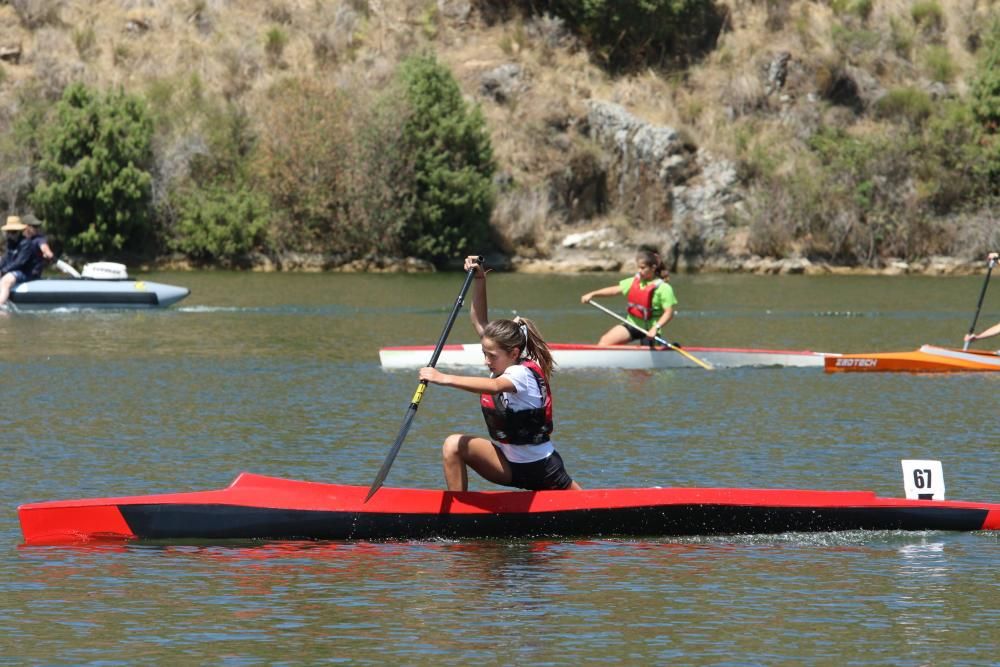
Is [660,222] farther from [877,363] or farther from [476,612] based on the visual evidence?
[476,612]

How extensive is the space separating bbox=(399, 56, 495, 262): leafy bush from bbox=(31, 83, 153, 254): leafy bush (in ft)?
25.3

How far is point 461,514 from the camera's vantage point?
1137cm

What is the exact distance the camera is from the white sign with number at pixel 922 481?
39.0 ft

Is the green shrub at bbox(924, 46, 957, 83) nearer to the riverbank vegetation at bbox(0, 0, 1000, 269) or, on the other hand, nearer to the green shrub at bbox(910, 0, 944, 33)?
the riverbank vegetation at bbox(0, 0, 1000, 269)

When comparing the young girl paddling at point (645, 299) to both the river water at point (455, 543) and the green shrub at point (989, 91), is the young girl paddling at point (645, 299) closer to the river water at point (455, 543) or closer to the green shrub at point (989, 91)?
the river water at point (455, 543)

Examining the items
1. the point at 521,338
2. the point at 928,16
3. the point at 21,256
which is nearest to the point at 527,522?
the point at 521,338

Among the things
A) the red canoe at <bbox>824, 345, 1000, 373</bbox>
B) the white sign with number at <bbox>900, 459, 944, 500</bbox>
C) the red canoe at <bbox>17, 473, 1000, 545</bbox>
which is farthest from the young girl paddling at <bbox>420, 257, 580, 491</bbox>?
the red canoe at <bbox>824, 345, 1000, 373</bbox>

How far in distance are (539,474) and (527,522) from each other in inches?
14.3

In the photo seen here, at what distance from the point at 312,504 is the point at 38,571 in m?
1.81

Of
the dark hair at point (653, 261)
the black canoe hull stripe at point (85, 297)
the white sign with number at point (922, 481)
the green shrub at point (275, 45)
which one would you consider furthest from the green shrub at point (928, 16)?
the white sign with number at point (922, 481)

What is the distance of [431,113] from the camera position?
168ft

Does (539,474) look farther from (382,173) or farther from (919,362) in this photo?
(382,173)

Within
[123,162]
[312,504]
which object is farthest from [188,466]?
[123,162]

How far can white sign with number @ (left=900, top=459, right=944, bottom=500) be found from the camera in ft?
39.0
